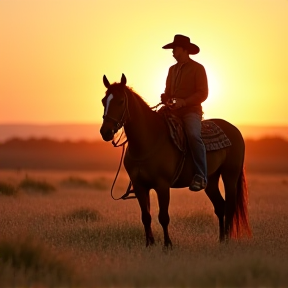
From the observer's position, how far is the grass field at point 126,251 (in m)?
7.72

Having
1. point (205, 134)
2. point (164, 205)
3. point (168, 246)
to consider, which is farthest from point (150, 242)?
point (205, 134)

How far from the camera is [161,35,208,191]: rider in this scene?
11.0m

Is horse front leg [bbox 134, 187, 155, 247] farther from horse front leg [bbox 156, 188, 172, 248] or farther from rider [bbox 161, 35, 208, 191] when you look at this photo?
rider [bbox 161, 35, 208, 191]

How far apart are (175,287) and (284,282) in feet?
3.80

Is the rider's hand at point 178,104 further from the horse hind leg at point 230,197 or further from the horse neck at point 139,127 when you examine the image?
the horse hind leg at point 230,197

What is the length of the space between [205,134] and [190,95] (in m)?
0.69

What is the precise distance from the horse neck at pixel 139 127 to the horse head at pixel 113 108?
0.22 m

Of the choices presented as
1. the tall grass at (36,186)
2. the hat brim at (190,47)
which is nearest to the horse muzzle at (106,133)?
the hat brim at (190,47)

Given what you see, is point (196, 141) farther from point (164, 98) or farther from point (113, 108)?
point (113, 108)

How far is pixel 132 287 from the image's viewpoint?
23.9ft

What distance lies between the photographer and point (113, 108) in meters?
10.1

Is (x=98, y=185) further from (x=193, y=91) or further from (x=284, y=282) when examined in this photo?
(x=284, y=282)

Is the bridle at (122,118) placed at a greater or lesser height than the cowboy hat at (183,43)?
lesser

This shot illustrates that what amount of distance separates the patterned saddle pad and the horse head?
880 millimetres
